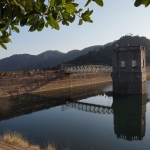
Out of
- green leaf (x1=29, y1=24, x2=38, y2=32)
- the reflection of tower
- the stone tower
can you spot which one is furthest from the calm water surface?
green leaf (x1=29, y1=24, x2=38, y2=32)

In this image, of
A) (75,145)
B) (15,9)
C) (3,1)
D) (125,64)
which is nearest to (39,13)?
(15,9)

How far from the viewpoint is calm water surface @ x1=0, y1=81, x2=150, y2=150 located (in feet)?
39.9

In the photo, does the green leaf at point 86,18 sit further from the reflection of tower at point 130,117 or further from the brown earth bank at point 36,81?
the brown earth bank at point 36,81

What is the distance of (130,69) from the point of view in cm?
2744

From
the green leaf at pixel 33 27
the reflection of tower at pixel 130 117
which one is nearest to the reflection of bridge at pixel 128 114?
the reflection of tower at pixel 130 117

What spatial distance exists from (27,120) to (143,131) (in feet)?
31.8

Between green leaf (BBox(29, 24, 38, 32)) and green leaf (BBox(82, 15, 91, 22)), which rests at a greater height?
green leaf (BBox(82, 15, 91, 22))

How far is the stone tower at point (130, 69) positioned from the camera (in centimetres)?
2734

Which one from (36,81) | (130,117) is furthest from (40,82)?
(130,117)

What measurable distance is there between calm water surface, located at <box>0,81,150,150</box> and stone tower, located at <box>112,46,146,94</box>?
3301 millimetres

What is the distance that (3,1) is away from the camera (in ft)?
6.60

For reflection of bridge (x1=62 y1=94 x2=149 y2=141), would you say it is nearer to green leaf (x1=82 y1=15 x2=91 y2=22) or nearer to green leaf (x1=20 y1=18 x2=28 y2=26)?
green leaf (x1=82 y1=15 x2=91 y2=22)

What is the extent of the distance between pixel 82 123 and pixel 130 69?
14.2 meters

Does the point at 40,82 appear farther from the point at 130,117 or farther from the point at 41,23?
the point at 41,23
